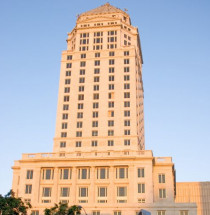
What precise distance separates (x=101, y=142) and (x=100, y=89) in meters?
16.7

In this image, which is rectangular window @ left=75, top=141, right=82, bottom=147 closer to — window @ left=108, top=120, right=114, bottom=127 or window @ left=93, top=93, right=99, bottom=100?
window @ left=108, top=120, right=114, bottom=127

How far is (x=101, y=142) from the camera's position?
107062mm

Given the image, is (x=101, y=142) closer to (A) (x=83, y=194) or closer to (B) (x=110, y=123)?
(B) (x=110, y=123)

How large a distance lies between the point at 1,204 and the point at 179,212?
3764 centimetres

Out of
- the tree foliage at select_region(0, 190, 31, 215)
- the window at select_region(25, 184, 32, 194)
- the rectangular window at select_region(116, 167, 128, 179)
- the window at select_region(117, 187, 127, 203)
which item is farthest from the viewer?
the window at select_region(25, 184, 32, 194)

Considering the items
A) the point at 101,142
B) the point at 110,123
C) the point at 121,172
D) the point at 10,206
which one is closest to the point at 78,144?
the point at 101,142

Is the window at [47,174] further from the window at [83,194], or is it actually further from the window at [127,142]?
the window at [127,142]

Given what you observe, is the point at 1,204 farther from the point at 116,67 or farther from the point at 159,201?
the point at 116,67

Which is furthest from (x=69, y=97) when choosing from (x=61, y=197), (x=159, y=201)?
(x=159, y=201)

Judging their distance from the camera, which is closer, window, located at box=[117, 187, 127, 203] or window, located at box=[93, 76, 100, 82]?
window, located at box=[117, 187, 127, 203]

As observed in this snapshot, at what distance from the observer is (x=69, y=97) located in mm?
115500

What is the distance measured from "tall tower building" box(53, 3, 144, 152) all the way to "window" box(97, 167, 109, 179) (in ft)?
37.0

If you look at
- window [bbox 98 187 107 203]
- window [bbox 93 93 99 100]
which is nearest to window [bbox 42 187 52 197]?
window [bbox 98 187 107 203]

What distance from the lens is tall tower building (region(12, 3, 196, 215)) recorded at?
91875 millimetres
